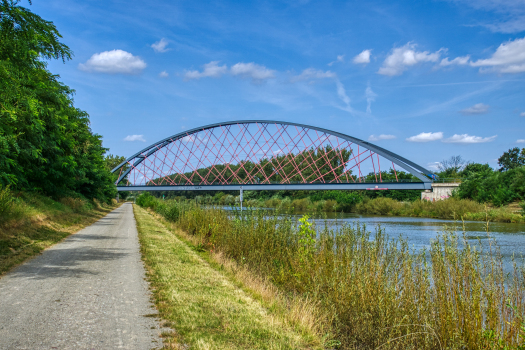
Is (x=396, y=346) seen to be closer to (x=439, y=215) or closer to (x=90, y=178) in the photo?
(x=90, y=178)

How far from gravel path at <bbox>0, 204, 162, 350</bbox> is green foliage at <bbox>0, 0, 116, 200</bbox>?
4525 mm

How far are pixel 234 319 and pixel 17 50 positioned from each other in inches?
332

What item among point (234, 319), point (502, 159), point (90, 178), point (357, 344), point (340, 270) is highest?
point (502, 159)

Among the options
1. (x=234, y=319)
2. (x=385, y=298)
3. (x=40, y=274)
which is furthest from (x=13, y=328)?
(x=385, y=298)

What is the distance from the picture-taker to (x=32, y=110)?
14578mm

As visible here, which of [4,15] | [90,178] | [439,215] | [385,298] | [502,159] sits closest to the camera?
[385,298]

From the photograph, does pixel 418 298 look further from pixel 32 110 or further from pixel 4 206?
pixel 4 206

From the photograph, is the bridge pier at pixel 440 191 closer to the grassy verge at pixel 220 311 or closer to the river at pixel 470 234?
the river at pixel 470 234

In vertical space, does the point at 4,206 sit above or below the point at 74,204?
above

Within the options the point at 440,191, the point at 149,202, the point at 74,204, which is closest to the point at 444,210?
the point at 440,191

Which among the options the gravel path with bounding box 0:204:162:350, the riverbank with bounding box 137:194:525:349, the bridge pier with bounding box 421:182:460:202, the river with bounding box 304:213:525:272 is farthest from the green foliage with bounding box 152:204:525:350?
the bridge pier with bounding box 421:182:460:202

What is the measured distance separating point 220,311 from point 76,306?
2.50 metres

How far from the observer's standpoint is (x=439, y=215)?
54.7 m

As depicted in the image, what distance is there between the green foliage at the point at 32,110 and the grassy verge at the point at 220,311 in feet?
20.7
